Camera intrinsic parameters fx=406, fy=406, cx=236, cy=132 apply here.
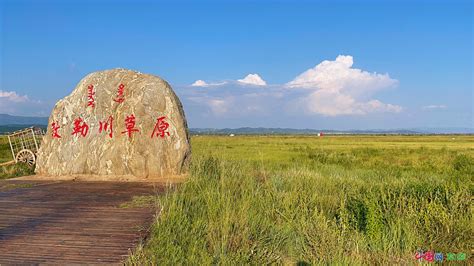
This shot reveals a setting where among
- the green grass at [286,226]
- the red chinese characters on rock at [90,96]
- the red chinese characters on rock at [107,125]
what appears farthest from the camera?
the red chinese characters on rock at [90,96]

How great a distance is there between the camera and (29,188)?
1090cm

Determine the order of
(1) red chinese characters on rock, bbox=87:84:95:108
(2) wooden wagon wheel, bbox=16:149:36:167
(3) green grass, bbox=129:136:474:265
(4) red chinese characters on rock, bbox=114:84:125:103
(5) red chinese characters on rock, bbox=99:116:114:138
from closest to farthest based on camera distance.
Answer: (3) green grass, bbox=129:136:474:265 → (5) red chinese characters on rock, bbox=99:116:114:138 → (4) red chinese characters on rock, bbox=114:84:125:103 → (1) red chinese characters on rock, bbox=87:84:95:108 → (2) wooden wagon wheel, bbox=16:149:36:167

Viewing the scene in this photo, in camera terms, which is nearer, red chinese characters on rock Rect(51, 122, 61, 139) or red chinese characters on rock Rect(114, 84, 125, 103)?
red chinese characters on rock Rect(114, 84, 125, 103)

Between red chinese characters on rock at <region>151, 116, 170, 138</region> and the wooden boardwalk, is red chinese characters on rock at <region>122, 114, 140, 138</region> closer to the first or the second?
red chinese characters on rock at <region>151, 116, 170, 138</region>

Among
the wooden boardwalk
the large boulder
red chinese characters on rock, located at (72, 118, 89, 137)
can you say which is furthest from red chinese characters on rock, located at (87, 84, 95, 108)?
the wooden boardwalk

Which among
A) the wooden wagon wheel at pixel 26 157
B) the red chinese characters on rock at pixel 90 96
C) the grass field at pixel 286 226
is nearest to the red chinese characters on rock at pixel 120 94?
the red chinese characters on rock at pixel 90 96

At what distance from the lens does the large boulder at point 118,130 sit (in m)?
13.1

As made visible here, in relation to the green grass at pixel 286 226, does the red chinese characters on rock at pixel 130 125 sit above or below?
above

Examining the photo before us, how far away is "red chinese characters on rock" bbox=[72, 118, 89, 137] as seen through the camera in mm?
13719

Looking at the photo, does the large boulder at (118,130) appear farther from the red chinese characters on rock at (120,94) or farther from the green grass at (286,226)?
the green grass at (286,226)

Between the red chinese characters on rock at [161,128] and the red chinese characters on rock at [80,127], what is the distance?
243 cm

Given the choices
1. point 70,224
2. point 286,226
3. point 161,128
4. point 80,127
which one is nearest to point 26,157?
point 80,127

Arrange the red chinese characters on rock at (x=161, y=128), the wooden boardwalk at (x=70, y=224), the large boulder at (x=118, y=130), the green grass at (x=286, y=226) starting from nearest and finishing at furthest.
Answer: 1. the wooden boardwalk at (x=70, y=224)
2. the green grass at (x=286, y=226)
3. the large boulder at (x=118, y=130)
4. the red chinese characters on rock at (x=161, y=128)

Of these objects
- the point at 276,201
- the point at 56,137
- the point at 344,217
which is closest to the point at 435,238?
the point at 344,217
